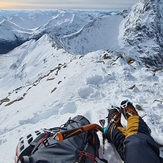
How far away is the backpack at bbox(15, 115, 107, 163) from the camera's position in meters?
3.26

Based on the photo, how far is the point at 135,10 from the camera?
486 ft

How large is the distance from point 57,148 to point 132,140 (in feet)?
5.10

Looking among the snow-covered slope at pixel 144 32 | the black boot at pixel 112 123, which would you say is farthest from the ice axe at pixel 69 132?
the snow-covered slope at pixel 144 32

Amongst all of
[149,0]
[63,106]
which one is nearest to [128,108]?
[63,106]

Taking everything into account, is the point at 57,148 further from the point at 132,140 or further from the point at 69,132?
the point at 132,140

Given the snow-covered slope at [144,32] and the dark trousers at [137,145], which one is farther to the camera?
the snow-covered slope at [144,32]

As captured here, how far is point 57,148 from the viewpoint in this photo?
3.51 metres

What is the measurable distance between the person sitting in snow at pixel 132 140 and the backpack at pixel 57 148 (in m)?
0.56

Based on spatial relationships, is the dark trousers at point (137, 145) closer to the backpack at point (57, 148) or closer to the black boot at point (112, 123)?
the black boot at point (112, 123)

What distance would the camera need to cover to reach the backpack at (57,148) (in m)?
3.26

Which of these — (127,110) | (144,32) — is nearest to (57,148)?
(127,110)

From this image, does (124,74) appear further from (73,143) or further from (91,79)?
(73,143)

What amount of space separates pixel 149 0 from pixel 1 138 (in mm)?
159971

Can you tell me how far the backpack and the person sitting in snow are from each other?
561mm
